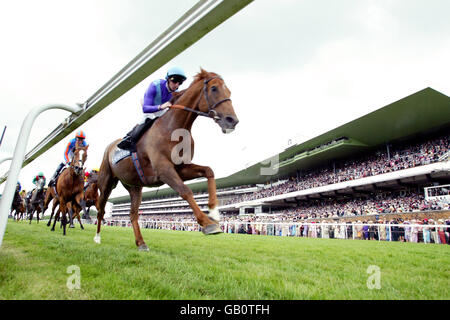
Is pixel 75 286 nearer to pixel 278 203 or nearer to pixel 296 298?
pixel 296 298

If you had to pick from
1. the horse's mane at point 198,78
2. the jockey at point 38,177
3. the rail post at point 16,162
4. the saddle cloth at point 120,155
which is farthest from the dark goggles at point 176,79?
the jockey at point 38,177

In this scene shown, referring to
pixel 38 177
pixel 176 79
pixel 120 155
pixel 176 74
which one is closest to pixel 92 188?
pixel 38 177

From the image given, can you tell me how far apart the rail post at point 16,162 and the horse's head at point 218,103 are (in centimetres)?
174

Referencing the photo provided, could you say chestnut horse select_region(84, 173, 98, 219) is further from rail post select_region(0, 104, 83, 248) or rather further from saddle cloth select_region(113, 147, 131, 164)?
rail post select_region(0, 104, 83, 248)

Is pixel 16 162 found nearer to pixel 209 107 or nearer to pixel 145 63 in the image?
pixel 145 63

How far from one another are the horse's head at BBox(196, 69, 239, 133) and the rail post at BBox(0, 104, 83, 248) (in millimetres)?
1736

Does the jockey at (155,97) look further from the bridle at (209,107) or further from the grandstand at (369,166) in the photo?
the grandstand at (369,166)

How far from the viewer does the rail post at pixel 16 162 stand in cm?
228

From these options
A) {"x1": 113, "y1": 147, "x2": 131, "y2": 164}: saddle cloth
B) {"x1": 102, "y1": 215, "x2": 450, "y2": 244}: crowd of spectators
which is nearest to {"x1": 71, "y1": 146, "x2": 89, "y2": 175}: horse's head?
{"x1": 113, "y1": 147, "x2": 131, "y2": 164}: saddle cloth

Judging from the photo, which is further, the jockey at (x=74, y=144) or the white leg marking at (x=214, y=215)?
the jockey at (x=74, y=144)

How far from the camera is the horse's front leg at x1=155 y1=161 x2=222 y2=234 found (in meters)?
2.87

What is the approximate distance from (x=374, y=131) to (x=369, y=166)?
3652mm

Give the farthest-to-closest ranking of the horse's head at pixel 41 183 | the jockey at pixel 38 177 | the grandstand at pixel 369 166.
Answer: the grandstand at pixel 369 166, the horse's head at pixel 41 183, the jockey at pixel 38 177

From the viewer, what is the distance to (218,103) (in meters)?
3.47
